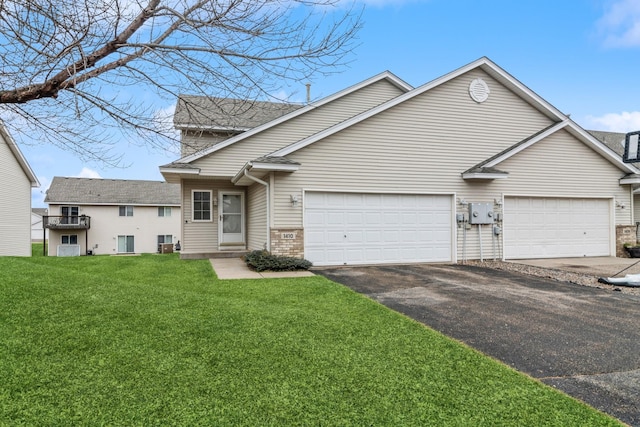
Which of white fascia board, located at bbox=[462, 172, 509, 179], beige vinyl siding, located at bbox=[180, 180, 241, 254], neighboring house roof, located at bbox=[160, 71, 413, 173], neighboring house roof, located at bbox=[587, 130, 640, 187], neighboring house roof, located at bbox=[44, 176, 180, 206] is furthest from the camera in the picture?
neighboring house roof, located at bbox=[44, 176, 180, 206]

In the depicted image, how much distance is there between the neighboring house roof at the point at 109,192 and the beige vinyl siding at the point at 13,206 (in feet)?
28.0

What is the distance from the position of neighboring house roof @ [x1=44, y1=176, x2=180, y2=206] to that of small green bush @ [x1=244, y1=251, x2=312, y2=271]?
2574 cm

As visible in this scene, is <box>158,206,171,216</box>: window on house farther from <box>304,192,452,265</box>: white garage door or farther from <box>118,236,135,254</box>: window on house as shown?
<box>304,192,452,265</box>: white garage door

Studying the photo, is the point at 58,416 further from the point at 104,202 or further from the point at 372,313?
the point at 104,202

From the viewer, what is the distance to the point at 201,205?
602 inches

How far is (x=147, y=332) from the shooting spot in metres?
4.94

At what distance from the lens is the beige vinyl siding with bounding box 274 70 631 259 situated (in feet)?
38.3

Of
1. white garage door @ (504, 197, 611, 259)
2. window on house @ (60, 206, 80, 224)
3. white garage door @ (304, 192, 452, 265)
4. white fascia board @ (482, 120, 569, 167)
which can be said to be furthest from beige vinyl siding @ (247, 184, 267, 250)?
window on house @ (60, 206, 80, 224)

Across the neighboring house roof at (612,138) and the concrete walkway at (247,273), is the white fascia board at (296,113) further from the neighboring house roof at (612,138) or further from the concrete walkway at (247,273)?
the neighboring house roof at (612,138)

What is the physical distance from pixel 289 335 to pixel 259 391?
146 cm

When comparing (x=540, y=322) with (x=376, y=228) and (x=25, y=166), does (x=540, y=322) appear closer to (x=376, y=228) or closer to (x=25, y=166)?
(x=376, y=228)

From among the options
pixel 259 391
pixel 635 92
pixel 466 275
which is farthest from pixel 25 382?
pixel 635 92

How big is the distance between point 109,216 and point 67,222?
2.98 m

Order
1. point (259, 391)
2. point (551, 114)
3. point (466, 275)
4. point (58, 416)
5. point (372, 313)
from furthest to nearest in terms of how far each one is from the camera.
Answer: point (551, 114), point (466, 275), point (372, 313), point (259, 391), point (58, 416)
